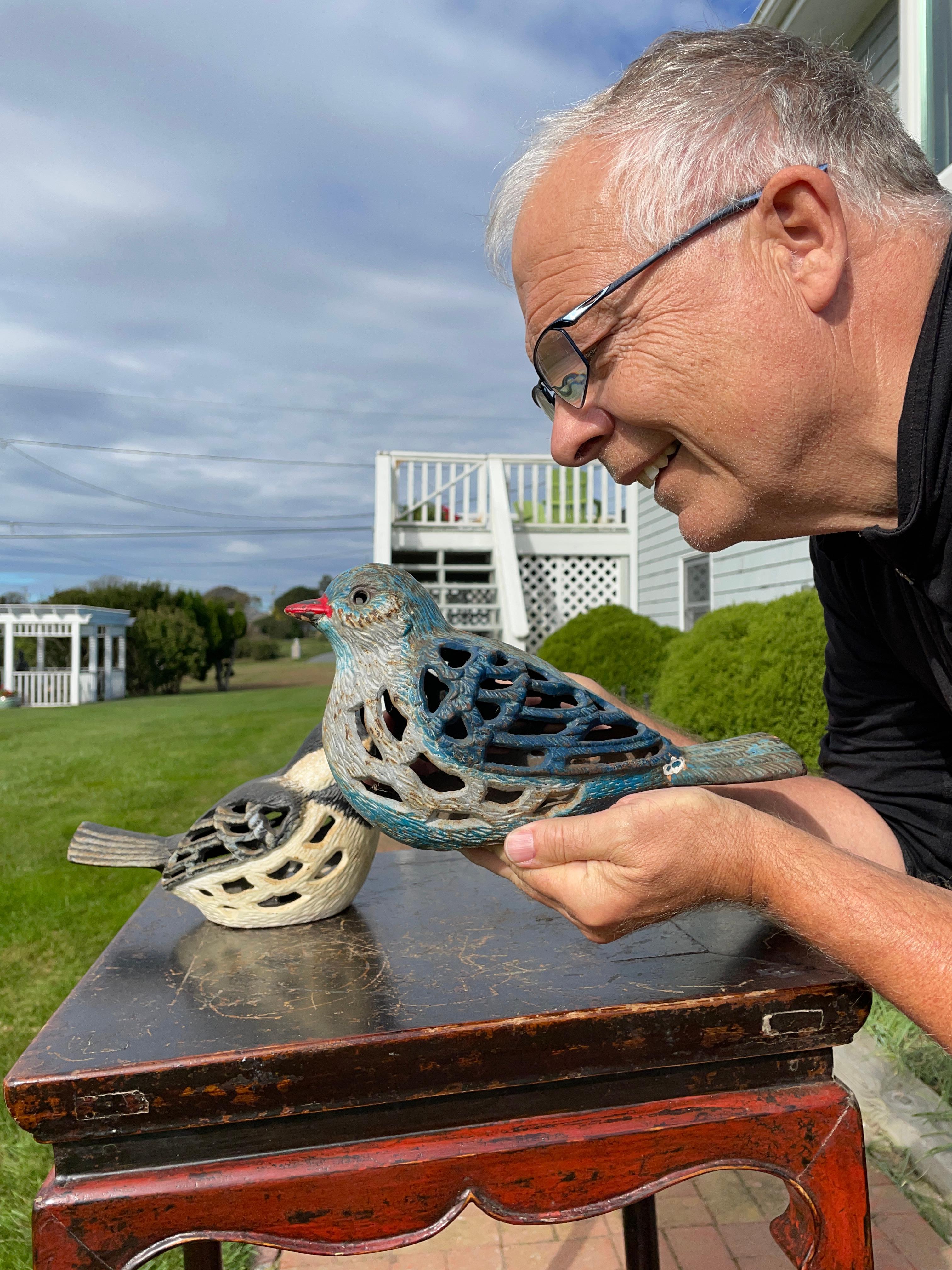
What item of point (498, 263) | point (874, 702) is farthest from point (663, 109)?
point (874, 702)

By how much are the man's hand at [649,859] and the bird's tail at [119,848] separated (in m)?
0.90

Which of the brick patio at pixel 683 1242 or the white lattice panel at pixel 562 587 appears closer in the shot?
the brick patio at pixel 683 1242

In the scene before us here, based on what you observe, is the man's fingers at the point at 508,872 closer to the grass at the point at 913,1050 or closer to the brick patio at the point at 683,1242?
the brick patio at the point at 683,1242

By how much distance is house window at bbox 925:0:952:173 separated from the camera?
504cm

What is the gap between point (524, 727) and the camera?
1.51 metres

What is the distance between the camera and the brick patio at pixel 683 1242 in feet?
7.57

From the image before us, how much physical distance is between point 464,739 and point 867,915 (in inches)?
24.7

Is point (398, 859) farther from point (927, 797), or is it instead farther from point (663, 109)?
point (663, 109)

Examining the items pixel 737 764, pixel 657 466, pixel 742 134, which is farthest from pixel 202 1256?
pixel 742 134

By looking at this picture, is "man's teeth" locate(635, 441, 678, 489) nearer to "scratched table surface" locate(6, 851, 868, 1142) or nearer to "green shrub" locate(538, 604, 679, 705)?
"scratched table surface" locate(6, 851, 868, 1142)

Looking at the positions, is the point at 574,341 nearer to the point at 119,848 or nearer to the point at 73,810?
the point at 119,848

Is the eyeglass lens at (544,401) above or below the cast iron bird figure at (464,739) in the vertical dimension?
above

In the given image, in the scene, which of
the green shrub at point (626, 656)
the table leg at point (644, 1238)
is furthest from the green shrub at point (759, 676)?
the table leg at point (644, 1238)

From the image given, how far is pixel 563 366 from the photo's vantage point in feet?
5.05
